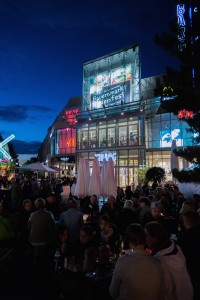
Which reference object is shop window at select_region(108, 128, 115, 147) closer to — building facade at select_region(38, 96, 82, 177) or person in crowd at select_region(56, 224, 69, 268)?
building facade at select_region(38, 96, 82, 177)

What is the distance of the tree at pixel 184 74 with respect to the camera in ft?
27.9

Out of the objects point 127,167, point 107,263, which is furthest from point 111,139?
point 107,263

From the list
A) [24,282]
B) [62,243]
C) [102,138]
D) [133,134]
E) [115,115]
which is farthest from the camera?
[102,138]

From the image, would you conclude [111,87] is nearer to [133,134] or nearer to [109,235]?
[133,134]

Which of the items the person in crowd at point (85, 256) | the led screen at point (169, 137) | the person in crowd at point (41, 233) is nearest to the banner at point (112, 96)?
the led screen at point (169, 137)

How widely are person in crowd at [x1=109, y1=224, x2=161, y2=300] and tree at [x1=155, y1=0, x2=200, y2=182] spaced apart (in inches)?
247

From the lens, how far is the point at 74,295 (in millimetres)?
3836

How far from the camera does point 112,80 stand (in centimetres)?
3359

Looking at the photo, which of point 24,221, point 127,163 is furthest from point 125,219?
point 127,163

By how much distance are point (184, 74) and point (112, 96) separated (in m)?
24.4

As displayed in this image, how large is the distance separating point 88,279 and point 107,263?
57 centimetres

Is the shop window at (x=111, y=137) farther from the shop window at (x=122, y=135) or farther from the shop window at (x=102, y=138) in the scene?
the shop window at (x=122, y=135)

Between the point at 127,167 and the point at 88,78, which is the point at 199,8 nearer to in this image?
the point at 127,167

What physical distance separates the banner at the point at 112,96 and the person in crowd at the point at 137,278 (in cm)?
2901
